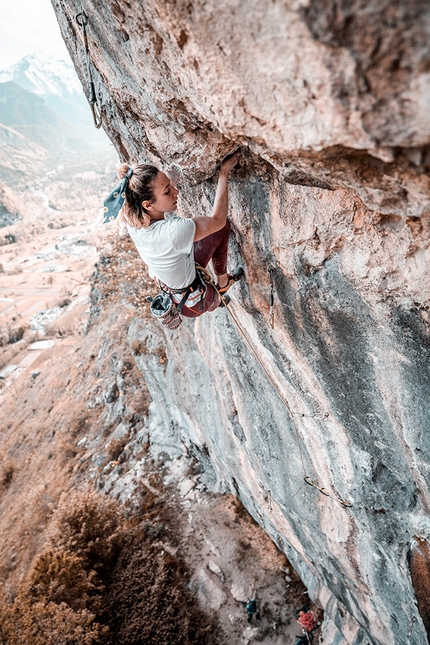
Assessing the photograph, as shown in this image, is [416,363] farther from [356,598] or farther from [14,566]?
[14,566]

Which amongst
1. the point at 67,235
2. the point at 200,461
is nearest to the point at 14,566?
the point at 200,461

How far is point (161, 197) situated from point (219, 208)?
473mm

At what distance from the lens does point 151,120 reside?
3.07 m

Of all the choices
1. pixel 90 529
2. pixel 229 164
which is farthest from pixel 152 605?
pixel 229 164

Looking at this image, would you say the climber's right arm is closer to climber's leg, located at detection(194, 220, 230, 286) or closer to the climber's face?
the climber's face

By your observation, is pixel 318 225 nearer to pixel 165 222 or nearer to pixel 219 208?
pixel 219 208

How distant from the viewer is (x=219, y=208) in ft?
9.41

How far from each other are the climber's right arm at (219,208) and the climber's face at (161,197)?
249mm

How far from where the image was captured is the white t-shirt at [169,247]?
2717 millimetres

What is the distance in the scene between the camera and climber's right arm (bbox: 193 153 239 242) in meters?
2.82

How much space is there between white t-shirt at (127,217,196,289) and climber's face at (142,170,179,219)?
89 millimetres

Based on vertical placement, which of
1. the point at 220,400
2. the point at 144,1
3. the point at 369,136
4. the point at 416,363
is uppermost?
the point at 144,1

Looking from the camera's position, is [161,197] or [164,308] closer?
[161,197]

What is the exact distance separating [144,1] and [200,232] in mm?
1403
